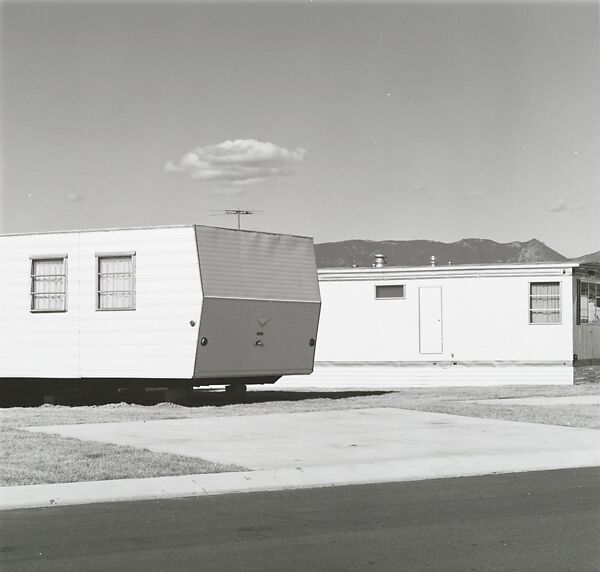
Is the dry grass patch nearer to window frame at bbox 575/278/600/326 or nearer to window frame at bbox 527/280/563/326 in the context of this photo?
window frame at bbox 527/280/563/326

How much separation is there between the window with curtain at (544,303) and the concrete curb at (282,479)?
16.2 meters

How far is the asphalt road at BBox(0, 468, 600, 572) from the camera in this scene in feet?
25.2

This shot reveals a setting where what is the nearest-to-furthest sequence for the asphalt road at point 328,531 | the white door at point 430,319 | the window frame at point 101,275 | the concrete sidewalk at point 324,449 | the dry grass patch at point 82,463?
the asphalt road at point 328,531, the concrete sidewalk at point 324,449, the dry grass patch at point 82,463, the window frame at point 101,275, the white door at point 430,319

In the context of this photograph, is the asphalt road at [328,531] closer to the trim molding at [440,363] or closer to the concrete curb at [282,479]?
the concrete curb at [282,479]

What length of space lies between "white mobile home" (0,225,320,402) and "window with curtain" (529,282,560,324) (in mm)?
8519

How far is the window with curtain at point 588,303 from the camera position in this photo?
30891mm

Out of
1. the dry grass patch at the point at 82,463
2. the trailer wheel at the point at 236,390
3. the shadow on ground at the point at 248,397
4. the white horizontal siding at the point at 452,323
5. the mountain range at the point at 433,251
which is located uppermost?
the mountain range at the point at 433,251

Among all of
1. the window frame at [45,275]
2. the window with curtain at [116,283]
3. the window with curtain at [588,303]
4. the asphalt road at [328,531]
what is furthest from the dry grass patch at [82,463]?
the window with curtain at [588,303]

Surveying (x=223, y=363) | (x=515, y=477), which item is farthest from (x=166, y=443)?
(x=223, y=363)

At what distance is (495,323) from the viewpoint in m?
30.8

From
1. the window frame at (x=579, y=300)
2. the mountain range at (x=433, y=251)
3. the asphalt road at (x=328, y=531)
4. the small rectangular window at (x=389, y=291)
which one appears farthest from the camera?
the mountain range at (x=433, y=251)

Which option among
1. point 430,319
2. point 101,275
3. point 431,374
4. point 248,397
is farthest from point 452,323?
point 101,275

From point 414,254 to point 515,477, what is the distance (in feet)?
433

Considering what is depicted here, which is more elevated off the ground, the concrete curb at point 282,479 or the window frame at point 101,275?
the window frame at point 101,275
